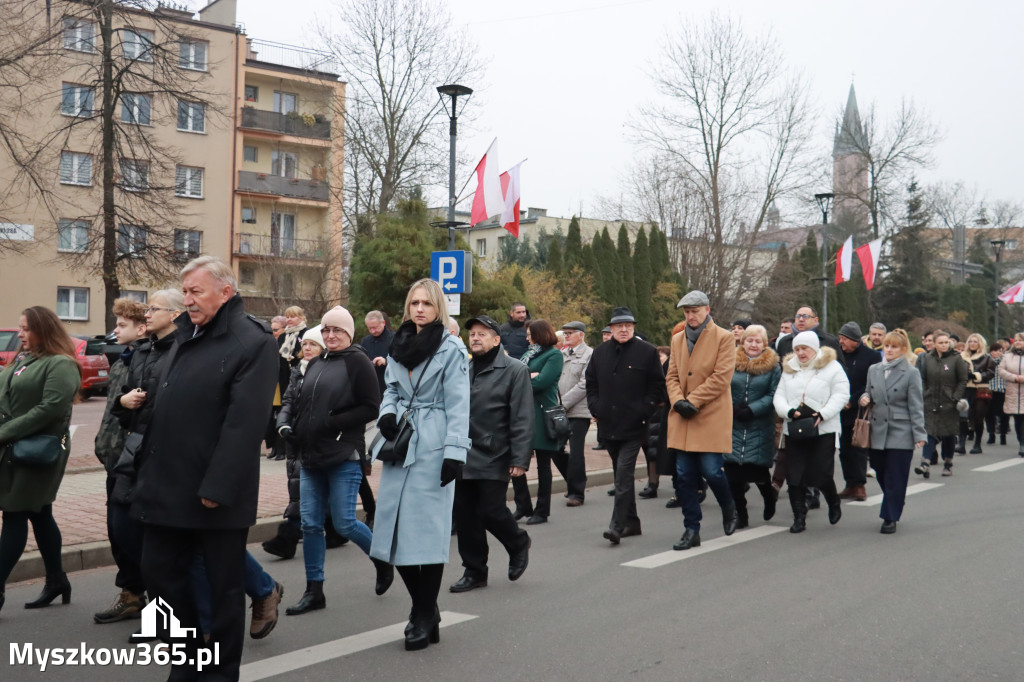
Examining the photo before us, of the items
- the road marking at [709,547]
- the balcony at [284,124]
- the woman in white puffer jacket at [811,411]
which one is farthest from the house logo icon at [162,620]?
the balcony at [284,124]

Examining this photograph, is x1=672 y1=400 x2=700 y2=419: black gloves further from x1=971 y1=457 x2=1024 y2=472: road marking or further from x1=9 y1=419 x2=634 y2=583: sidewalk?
x1=971 y1=457 x2=1024 y2=472: road marking

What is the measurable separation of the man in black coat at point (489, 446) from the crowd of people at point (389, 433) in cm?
1

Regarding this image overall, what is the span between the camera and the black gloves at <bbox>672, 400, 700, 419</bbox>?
8.18 m

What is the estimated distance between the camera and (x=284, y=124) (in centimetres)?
4791

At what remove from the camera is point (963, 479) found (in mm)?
13188

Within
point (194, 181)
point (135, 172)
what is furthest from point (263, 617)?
point (194, 181)

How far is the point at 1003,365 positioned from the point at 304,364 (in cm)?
1360

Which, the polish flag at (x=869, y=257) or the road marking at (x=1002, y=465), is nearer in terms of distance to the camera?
the road marking at (x=1002, y=465)

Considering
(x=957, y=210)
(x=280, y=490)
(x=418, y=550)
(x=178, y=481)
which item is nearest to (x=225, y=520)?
(x=178, y=481)

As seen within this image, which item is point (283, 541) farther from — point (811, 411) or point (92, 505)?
point (811, 411)

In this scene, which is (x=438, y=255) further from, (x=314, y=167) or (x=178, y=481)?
(x=314, y=167)

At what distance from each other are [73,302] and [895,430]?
37.6 metres

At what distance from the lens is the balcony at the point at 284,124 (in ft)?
153

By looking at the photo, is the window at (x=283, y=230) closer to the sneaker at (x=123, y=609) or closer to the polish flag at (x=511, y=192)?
the polish flag at (x=511, y=192)
